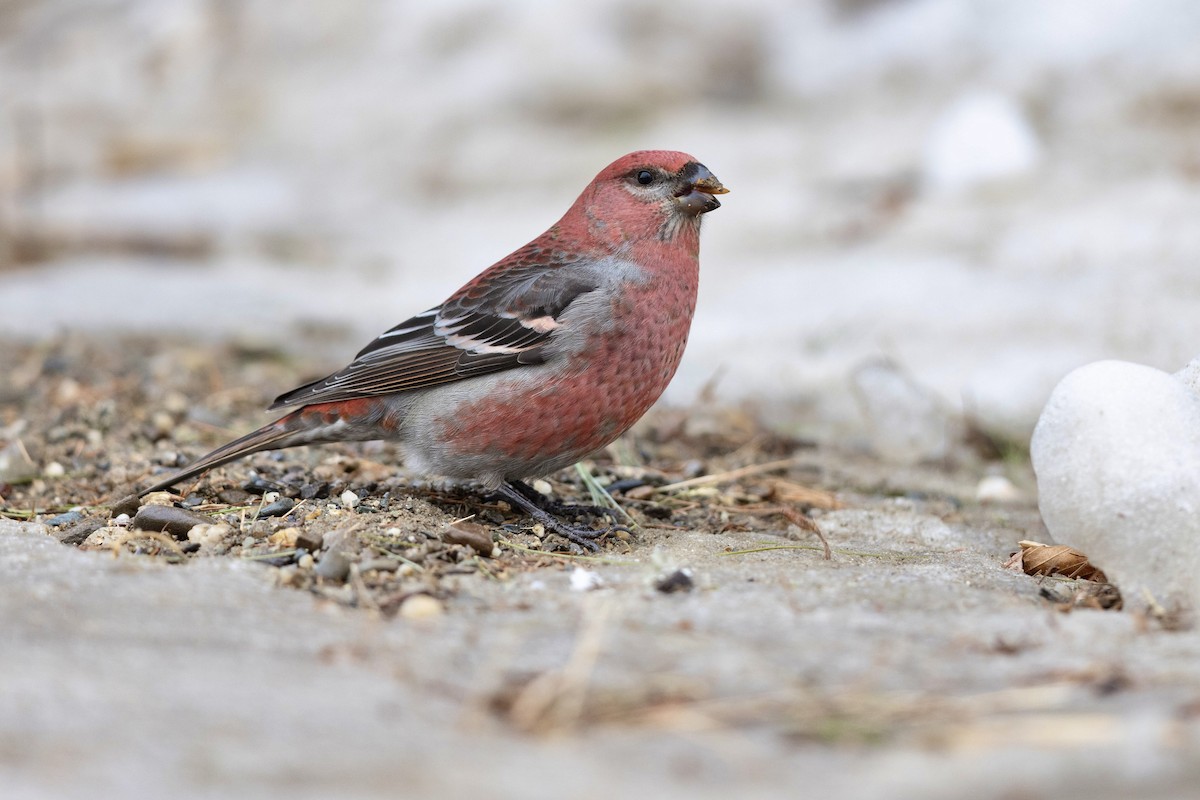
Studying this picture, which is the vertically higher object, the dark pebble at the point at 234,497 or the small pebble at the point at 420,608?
the dark pebble at the point at 234,497

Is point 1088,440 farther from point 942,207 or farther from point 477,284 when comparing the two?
point 942,207

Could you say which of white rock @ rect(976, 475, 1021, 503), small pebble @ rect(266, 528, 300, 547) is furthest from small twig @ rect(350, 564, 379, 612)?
white rock @ rect(976, 475, 1021, 503)

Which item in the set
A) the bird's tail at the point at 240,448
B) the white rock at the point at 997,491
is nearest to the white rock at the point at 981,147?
the white rock at the point at 997,491

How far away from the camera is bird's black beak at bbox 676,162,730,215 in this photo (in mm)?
3707

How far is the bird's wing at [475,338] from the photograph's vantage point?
3.56m

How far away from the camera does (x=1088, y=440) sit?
2766 millimetres

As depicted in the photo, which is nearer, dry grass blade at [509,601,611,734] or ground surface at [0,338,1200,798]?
ground surface at [0,338,1200,798]

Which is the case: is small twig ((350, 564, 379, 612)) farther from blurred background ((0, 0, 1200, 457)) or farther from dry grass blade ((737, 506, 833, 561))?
blurred background ((0, 0, 1200, 457))

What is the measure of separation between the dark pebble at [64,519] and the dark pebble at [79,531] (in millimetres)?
46

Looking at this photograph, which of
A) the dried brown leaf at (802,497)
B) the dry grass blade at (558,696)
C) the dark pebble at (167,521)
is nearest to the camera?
the dry grass blade at (558,696)

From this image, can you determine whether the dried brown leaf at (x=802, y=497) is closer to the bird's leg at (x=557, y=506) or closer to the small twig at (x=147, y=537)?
the bird's leg at (x=557, y=506)

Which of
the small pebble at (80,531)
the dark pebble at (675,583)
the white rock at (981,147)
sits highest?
the white rock at (981,147)

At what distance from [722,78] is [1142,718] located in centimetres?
703

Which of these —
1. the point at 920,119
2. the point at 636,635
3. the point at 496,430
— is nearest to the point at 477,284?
the point at 496,430
